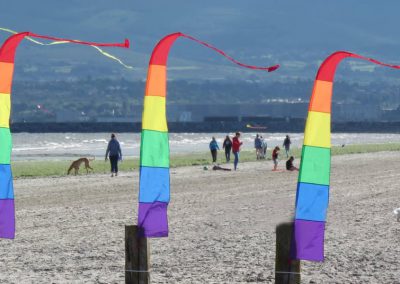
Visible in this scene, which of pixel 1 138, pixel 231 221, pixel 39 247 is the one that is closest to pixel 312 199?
pixel 1 138

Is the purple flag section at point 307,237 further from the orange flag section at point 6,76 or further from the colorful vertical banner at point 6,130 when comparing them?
the orange flag section at point 6,76

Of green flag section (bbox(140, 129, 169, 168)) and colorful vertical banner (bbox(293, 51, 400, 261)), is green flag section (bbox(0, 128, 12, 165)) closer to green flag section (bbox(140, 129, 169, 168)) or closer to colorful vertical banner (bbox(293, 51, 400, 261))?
green flag section (bbox(140, 129, 169, 168))

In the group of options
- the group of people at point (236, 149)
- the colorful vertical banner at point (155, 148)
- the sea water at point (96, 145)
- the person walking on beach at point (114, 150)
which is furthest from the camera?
the sea water at point (96, 145)

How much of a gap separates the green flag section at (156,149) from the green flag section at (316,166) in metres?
1.09

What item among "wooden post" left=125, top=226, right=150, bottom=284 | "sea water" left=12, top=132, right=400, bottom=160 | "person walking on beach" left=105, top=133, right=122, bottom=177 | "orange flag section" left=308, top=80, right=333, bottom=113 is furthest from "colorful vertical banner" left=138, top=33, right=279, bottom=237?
"sea water" left=12, top=132, right=400, bottom=160

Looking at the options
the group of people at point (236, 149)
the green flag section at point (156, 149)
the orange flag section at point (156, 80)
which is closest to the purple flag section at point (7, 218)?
the green flag section at point (156, 149)

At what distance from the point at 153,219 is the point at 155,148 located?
21.7 inches

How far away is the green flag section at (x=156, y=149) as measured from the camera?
9.36 m

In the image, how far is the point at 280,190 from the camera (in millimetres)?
29328

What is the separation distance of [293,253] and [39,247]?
27.1 ft

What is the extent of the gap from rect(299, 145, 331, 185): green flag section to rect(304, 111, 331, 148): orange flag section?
4cm

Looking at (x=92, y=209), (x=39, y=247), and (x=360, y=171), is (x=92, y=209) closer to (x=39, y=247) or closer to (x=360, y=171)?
(x=39, y=247)

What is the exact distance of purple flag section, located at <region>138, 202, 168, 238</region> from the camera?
31.0ft

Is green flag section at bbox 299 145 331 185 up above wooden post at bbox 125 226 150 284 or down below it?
above
